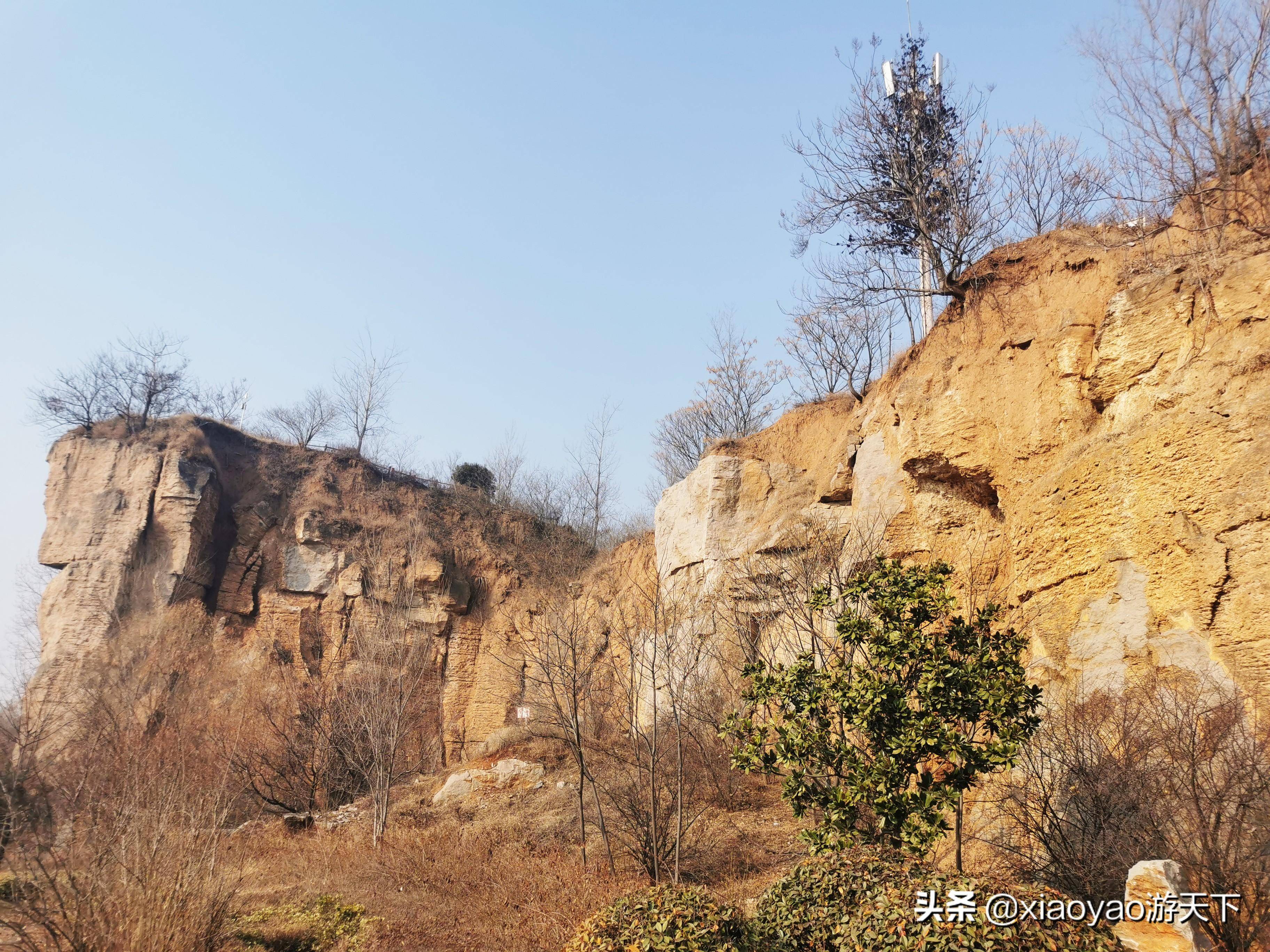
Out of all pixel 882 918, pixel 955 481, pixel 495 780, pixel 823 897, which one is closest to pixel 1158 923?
pixel 882 918

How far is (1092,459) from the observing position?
11023mm

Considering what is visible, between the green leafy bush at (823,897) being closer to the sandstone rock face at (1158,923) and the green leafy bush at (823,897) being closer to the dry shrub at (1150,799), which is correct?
the sandstone rock face at (1158,923)

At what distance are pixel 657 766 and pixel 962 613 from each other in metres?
5.63

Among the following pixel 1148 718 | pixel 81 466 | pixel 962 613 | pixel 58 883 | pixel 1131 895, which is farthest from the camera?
pixel 81 466

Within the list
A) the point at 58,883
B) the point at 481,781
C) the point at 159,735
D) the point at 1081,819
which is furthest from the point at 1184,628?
the point at 159,735

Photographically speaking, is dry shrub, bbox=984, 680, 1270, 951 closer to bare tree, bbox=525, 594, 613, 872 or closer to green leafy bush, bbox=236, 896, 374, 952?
bare tree, bbox=525, 594, 613, 872

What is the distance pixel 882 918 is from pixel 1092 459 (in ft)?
26.7

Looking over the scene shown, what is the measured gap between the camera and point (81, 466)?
91.2 feet

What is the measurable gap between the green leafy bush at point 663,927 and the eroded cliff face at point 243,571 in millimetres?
19865

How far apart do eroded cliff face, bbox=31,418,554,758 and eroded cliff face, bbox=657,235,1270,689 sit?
1341 cm

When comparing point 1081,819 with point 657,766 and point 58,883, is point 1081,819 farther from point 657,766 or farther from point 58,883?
point 58,883

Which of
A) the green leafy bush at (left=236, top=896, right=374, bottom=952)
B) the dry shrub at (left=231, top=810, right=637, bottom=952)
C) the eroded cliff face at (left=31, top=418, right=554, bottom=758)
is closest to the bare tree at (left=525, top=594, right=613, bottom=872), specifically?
the dry shrub at (left=231, top=810, right=637, bottom=952)

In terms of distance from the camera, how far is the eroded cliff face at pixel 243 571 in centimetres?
2444

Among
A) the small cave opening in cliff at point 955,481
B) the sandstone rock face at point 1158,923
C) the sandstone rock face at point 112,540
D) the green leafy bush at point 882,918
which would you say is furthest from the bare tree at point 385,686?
the sandstone rock face at point 1158,923
